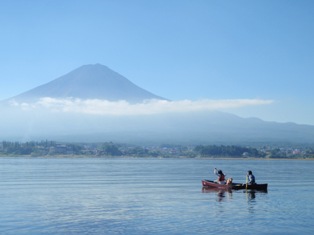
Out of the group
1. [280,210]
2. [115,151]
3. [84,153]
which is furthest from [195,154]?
[280,210]

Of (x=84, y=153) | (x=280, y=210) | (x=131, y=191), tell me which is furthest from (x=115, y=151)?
(x=280, y=210)

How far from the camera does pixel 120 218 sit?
2231 centimetres

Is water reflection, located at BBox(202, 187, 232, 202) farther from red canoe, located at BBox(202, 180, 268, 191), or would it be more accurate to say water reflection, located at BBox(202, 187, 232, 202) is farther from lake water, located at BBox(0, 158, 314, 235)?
red canoe, located at BBox(202, 180, 268, 191)

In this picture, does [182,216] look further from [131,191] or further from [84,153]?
[84,153]

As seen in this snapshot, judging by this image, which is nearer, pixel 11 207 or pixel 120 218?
pixel 120 218

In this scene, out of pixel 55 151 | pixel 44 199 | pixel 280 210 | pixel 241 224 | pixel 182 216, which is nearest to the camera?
pixel 241 224

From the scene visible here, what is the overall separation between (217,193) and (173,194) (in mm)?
3962

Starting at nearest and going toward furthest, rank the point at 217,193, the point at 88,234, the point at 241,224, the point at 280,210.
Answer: the point at 88,234 < the point at 241,224 < the point at 280,210 < the point at 217,193

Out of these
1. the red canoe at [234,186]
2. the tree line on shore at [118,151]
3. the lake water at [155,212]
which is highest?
the tree line on shore at [118,151]

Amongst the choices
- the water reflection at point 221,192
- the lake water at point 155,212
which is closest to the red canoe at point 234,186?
the water reflection at point 221,192

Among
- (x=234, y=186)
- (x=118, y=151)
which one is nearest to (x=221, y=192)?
(x=234, y=186)

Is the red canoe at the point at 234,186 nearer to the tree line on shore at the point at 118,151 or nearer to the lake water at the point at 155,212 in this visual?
the lake water at the point at 155,212

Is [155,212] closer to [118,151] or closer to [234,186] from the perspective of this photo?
[234,186]

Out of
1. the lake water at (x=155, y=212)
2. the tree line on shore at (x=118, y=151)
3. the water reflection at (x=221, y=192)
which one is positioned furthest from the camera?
the tree line on shore at (x=118, y=151)
